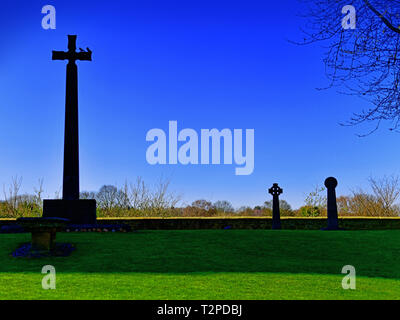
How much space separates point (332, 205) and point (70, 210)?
976 centimetres

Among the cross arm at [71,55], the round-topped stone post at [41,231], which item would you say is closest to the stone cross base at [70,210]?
the round-topped stone post at [41,231]

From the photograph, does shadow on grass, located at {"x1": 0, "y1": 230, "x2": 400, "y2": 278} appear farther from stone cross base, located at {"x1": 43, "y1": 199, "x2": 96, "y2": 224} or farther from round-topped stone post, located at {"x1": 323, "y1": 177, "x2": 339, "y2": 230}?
round-topped stone post, located at {"x1": 323, "y1": 177, "x2": 339, "y2": 230}

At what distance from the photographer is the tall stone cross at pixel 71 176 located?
47.3ft

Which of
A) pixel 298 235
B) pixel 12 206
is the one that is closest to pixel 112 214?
pixel 12 206

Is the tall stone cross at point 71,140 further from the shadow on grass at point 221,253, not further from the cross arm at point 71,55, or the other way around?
the shadow on grass at point 221,253

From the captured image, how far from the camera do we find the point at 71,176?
1476cm

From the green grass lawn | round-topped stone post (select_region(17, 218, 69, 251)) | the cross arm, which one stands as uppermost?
the cross arm

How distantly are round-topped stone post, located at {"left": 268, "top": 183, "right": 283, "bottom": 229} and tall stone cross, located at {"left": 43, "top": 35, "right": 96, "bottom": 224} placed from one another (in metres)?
7.65

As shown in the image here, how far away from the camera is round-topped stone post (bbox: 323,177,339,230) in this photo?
16.5m

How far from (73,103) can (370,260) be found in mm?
10670

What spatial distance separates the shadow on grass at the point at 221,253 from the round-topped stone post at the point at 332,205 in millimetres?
3937

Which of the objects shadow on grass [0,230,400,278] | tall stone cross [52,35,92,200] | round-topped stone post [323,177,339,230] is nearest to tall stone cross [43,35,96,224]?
tall stone cross [52,35,92,200]

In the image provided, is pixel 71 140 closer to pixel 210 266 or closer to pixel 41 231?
pixel 41 231
